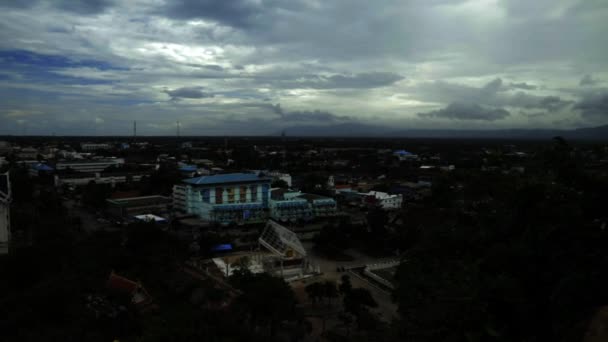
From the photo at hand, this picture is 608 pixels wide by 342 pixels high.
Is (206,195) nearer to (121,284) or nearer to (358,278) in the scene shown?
(358,278)

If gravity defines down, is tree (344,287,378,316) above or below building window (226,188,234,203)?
below

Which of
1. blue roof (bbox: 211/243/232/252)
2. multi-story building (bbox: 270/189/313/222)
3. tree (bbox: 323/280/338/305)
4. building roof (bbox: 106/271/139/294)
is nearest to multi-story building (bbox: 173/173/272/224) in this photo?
multi-story building (bbox: 270/189/313/222)

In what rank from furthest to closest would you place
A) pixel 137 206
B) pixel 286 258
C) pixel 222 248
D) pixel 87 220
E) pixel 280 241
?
1. pixel 137 206
2. pixel 87 220
3. pixel 222 248
4. pixel 280 241
5. pixel 286 258

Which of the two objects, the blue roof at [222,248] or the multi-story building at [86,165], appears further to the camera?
the multi-story building at [86,165]

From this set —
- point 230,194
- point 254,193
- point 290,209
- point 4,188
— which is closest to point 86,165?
point 230,194

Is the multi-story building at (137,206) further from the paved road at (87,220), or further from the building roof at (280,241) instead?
the building roof at (280,241)

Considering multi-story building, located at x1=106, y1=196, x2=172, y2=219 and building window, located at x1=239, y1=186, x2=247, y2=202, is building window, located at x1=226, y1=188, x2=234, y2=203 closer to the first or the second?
building window, located at x1=239, y1=186, x2=247, y2=202

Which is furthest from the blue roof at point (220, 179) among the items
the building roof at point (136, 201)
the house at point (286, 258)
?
the house at point (286, 258)
